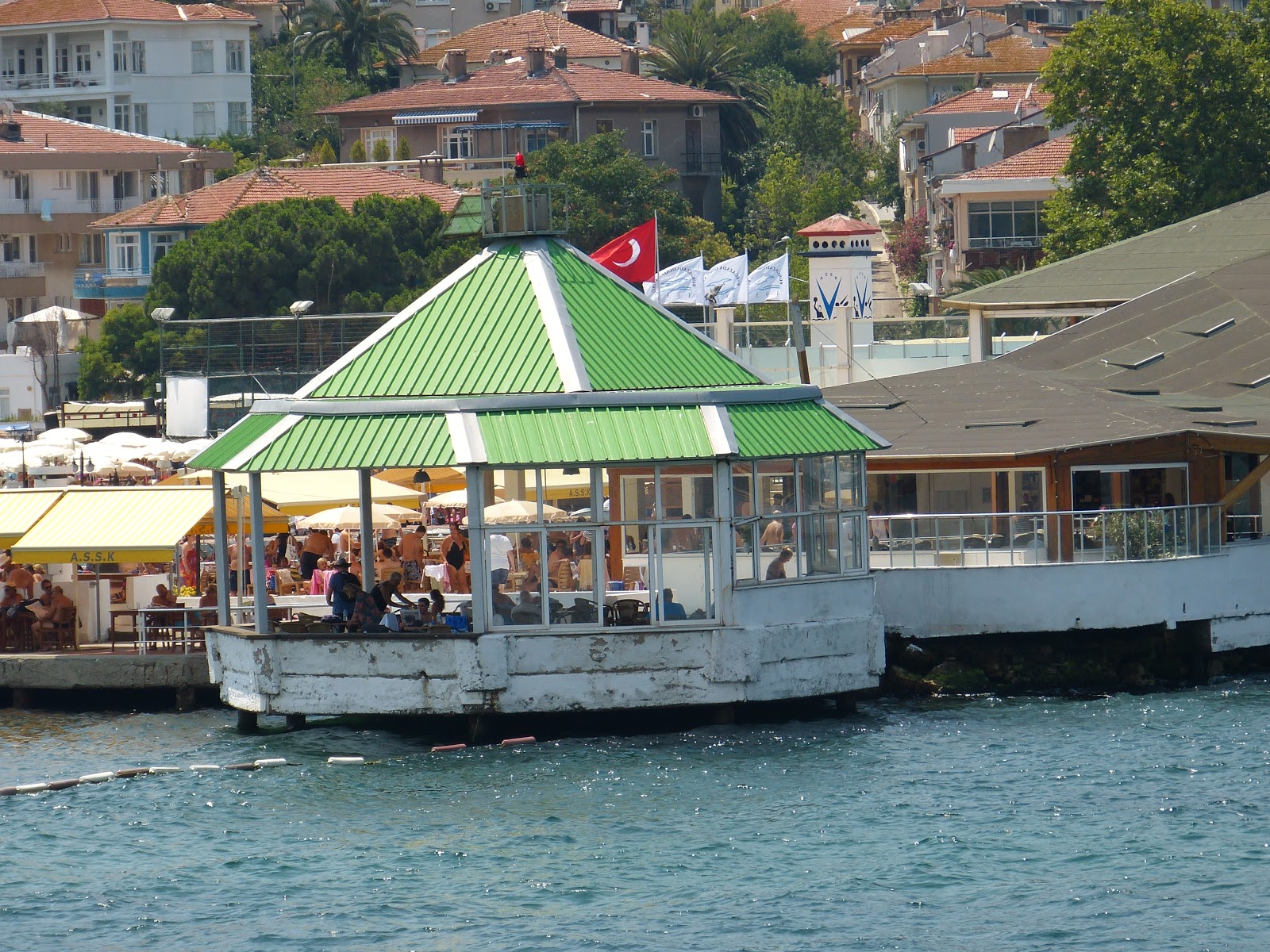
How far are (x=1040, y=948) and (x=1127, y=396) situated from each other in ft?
76.5

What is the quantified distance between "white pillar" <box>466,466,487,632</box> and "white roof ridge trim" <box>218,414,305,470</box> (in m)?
2.84

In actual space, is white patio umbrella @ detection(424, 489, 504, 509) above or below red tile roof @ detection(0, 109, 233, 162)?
below

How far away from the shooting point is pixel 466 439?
1293 inches

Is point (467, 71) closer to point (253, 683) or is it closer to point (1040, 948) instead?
point (253, 683)

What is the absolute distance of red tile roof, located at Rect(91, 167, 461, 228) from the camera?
10131cm

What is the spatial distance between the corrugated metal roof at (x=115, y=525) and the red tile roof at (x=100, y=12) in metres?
94.1

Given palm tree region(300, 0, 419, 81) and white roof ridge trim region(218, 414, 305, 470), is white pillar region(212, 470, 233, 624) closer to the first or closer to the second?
white roof ridge trim region(218, 414, 305, 470)

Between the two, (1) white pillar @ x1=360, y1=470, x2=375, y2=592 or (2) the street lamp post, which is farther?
(2) the street lamp post

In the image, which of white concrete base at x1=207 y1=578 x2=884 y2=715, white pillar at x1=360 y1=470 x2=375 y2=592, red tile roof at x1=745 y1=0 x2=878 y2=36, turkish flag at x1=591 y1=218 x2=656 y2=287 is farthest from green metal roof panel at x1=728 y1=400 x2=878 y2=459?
red tile roof at x1=745 y1=0 x2=878 y2=36

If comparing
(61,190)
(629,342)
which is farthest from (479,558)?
(61,190)

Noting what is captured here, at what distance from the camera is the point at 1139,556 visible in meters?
38.8

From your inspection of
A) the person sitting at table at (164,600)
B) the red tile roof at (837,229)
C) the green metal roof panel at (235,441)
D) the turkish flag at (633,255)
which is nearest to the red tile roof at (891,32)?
the red tile roof at (837,229)

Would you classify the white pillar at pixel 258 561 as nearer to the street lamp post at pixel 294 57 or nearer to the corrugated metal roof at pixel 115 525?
the corrugated metal roof at pixel 115 525

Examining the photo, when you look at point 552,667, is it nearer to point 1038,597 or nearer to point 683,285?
point 1038,597
